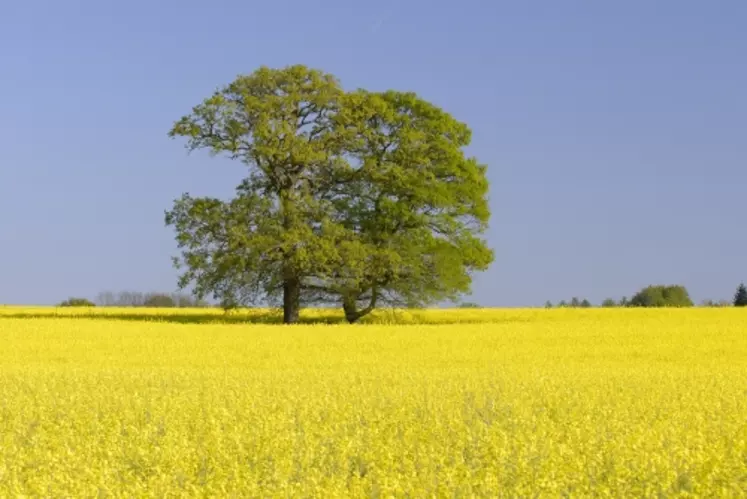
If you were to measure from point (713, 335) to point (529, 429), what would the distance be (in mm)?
23687

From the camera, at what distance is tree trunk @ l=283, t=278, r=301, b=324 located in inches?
1485

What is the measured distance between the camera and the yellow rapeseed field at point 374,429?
7.33 meters

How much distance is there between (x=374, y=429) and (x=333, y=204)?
92.0 ft

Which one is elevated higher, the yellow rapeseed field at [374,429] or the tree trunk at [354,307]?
the tree trunk at [354,307]

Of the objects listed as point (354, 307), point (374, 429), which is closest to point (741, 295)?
point (354, 307)

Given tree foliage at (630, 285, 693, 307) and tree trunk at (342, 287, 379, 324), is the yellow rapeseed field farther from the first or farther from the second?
tree foliage at (630, 285, 693, 307)

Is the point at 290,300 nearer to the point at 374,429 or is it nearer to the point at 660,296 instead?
the point at 374,429

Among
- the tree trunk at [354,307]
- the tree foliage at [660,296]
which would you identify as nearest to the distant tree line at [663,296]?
the tree foliage at [660,296]

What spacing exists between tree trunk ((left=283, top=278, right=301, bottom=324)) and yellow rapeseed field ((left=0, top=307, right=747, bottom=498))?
14.5 m

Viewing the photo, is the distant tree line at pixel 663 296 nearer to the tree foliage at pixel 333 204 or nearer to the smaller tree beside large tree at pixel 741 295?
the smaller tree beside large tree at pixel 741 295

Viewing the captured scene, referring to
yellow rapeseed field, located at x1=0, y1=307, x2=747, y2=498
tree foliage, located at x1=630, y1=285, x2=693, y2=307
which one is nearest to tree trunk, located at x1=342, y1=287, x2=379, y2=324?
yellow rapeseed field, located at x1=0, y1=307, x2=747, y2=498

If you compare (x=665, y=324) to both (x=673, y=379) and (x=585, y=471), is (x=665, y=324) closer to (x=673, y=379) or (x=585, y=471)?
(x=673, y=379)

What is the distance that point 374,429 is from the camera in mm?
9578

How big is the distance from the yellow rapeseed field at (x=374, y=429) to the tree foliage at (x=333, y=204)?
13205mm
